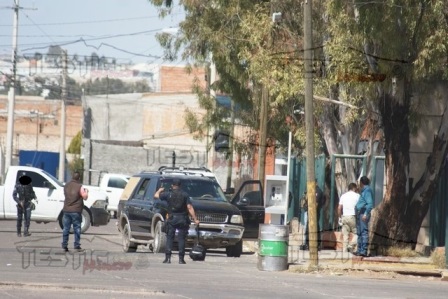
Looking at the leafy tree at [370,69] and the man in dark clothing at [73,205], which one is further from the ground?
the leafy tree at [370,69]

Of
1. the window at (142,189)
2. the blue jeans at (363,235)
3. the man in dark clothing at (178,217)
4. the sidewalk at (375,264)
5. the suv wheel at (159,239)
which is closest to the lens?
the sidewalk at (375,264)

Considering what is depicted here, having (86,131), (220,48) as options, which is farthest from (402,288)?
(86,131)

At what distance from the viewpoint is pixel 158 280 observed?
18812 mm

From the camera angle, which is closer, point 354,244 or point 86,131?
point 354,244

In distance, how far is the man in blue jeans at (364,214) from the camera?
83.7ft

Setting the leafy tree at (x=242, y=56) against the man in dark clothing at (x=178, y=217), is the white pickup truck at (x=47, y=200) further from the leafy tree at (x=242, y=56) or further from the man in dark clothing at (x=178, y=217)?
the man in dark clothing at (x=178, y=217)

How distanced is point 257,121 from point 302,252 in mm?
13938

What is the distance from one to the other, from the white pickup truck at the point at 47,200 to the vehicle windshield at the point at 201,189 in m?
8.13

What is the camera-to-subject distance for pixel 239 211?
26.4m

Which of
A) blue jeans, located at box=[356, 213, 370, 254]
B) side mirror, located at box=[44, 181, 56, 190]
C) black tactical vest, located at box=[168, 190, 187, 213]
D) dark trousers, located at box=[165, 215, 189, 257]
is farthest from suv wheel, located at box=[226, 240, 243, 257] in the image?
side mirror, located at box=[44, 181, 56, 190]

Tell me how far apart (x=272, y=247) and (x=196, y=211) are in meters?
3.29

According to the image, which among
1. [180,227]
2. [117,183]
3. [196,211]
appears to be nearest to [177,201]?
[180,227]

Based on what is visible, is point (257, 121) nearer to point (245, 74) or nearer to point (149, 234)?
point (245, 74)

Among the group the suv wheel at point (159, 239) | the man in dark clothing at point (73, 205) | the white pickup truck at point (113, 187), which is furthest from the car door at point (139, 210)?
the white pickup truck at point (113, 187)
